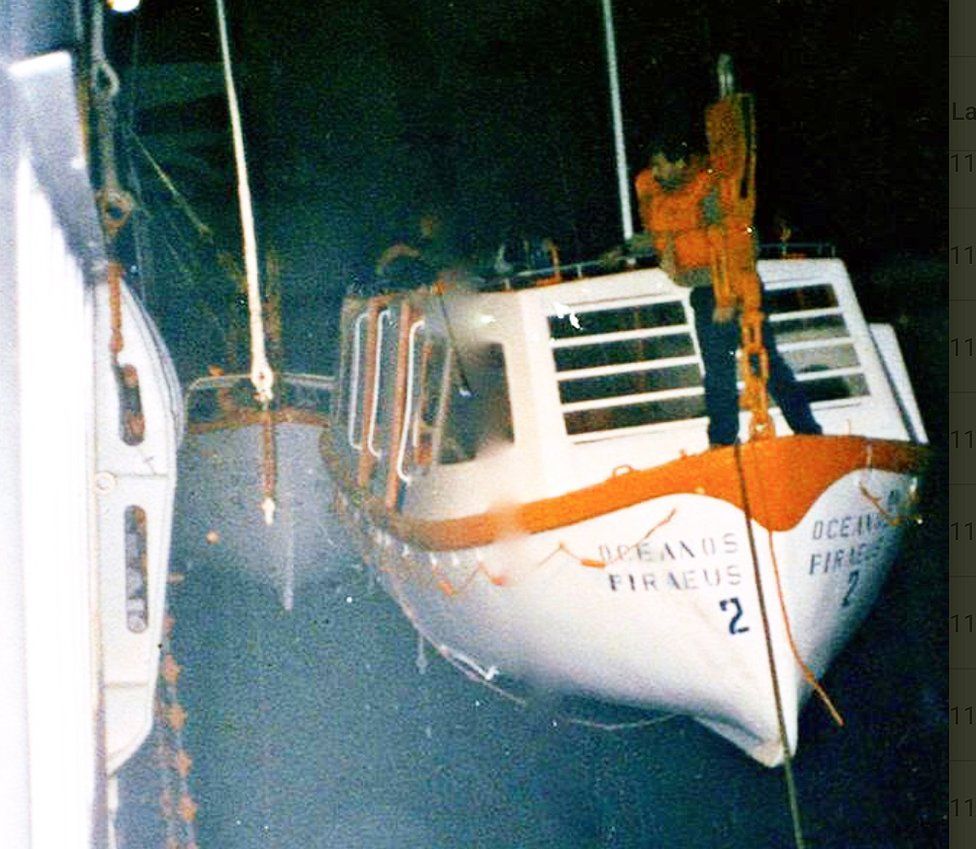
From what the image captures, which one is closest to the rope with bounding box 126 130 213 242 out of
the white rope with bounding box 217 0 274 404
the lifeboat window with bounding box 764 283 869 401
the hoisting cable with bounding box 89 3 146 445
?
the white rope with bounding box 217 0 274 404

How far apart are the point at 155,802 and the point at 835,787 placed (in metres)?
3.13

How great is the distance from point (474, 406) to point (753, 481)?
4.27ft

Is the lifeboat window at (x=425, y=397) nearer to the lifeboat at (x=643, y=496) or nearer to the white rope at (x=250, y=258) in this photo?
the lifeboat at (x=643, y=496)

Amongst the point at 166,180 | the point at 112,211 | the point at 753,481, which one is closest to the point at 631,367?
the point at 753,481

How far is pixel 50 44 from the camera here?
1423 mm

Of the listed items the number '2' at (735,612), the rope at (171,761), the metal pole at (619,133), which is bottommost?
the rope at (171,761)

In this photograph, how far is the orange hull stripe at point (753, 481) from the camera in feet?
11.2

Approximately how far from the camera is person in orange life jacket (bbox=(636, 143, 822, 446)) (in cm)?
313

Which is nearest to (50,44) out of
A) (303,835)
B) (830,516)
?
(830,516)

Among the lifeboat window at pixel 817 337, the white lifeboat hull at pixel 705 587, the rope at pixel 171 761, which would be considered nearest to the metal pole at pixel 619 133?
the lifeboat window at pixel 817 337

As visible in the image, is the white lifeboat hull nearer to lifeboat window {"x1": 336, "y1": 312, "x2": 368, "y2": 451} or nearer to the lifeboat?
the lifeboat

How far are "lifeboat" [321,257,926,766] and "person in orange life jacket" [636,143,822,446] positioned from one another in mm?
233

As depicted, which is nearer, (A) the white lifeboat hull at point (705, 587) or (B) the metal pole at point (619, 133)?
(A) the white lifeboat hull at point (705, 587)

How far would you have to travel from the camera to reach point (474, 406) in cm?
423
